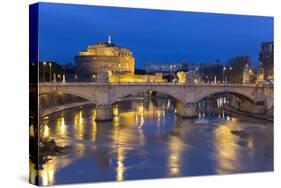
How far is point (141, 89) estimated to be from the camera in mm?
9523

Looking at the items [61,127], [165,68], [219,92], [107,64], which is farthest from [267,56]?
[61,127]

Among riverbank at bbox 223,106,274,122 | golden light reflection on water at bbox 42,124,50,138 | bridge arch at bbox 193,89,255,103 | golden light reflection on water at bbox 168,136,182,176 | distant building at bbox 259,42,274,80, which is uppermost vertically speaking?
distant building at bbox 259,42,274,80

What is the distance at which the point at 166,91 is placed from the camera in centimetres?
970

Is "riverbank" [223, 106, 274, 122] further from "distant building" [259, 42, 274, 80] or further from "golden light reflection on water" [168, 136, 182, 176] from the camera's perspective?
"golden light reflection on water" [168, 136, 182, 176]

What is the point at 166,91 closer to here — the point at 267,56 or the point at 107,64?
the point at 107,64

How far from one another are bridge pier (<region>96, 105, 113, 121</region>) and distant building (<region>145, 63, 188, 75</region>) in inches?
32.8

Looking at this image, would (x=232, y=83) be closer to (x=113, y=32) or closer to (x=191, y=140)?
(x=191, y=140)

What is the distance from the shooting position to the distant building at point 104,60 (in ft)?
28.7

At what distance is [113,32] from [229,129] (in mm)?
2563

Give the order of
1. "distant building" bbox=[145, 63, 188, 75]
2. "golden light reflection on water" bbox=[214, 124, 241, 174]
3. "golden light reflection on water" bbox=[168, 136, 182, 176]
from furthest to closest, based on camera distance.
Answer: "golden light reflection on water" bbox=[214, 124, 241, 174], "distant building" bbox=[145, 63, 188, 75], "golden light reflection on water" bbox=[168, 136, 182, 176]

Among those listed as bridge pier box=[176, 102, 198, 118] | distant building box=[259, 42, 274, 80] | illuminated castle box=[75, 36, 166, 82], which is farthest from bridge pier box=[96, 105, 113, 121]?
distant building box=[259, 42, 274, 80]

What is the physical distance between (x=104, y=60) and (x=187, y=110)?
5.50 ft

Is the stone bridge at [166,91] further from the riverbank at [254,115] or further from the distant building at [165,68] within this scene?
the distant building at [165,68]

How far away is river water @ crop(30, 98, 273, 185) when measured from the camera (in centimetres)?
861
